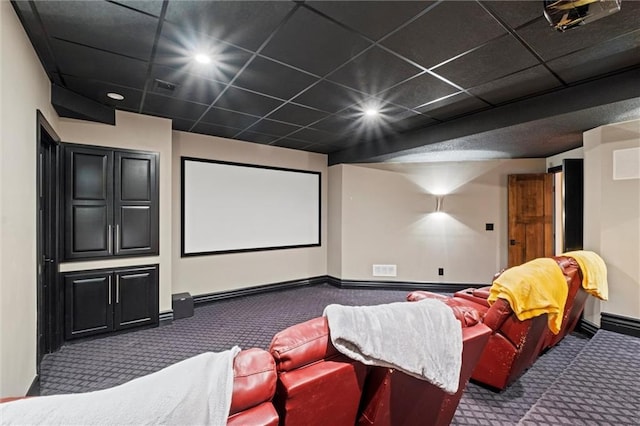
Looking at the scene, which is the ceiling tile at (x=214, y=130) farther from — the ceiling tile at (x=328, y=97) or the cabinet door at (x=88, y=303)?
the cabinet door at (x=88, y=303)

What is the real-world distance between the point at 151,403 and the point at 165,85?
283cm

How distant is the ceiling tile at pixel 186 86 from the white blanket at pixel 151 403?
8.13 feet

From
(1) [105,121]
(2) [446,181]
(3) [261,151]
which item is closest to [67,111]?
(1) [105,121]

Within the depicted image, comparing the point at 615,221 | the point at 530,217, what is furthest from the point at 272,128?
the point at 530,217

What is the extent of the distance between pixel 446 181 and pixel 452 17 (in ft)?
12.7

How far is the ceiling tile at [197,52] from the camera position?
80.9 inches

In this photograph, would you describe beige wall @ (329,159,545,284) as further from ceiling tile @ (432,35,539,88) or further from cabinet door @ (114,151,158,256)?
cabinet door @ (114,151,158,256)

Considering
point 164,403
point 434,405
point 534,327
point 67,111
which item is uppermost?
point 67,111

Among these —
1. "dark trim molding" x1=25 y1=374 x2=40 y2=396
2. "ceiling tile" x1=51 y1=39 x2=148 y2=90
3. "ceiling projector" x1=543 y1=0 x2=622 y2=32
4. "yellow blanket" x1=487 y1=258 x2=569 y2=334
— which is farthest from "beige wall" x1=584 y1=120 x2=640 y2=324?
"dark trim molding" x1=25 y1=374 x2=40 y2=396

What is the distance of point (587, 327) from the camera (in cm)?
335

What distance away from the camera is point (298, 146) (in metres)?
5.25

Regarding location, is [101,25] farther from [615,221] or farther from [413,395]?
[615,221]

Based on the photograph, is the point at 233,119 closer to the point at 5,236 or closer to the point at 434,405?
the point at 5,236

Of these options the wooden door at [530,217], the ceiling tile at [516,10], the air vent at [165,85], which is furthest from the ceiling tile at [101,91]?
the wooden door at [530,217]
